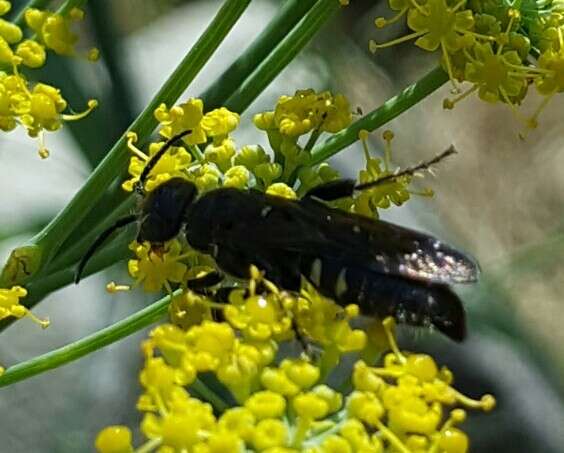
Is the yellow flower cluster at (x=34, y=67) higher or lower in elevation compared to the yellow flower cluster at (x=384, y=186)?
lower

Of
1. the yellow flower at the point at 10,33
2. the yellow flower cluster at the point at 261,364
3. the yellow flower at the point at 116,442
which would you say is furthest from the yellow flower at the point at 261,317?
the yellow flower at the point at 10,33

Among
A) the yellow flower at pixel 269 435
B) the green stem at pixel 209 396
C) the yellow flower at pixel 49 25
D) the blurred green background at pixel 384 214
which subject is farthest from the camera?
the blurred green background at pixel 384 214

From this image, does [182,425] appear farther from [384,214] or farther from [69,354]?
[384,214]

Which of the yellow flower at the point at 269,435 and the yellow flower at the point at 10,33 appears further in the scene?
the yellow flower at the point at 10,33

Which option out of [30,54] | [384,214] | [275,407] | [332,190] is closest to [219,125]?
[332,190]

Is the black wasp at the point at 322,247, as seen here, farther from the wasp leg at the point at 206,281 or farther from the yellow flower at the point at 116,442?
the yellow flower at the point at 116,442

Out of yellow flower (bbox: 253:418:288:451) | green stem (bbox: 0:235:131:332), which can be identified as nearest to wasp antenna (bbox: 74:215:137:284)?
green stem (bbox: 0:235:131:332)

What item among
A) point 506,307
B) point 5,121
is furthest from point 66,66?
point 506,307
